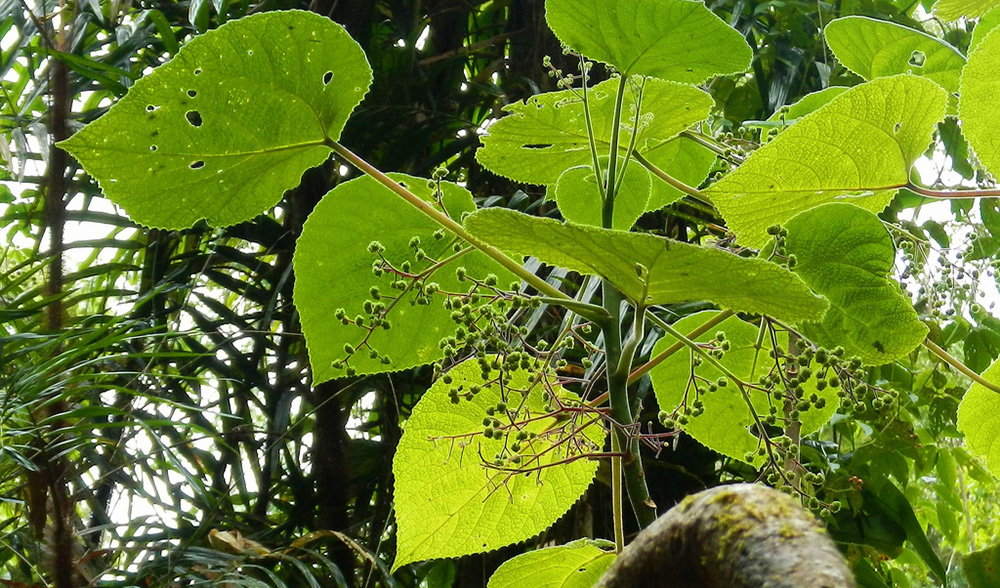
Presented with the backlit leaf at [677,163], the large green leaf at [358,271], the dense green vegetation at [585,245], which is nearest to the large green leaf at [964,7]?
the dense green vegetation at [585,245]

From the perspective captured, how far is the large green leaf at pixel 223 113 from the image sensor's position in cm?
35

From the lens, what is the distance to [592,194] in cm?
40

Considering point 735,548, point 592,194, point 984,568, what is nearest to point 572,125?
point 592,194

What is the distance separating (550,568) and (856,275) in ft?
0.66

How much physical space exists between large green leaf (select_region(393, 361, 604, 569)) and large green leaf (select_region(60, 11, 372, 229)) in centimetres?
14

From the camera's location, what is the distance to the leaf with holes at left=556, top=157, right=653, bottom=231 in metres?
0.40

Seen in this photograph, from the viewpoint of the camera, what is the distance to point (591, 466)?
1.39 feet

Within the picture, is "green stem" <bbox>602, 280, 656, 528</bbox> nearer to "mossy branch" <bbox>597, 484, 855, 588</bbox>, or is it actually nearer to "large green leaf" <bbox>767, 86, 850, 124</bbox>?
"mossy branch" <bbox>597, 484, 855, 588</bbox>

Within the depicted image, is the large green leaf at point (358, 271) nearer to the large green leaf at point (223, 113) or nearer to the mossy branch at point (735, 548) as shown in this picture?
the large green leaf at point (223, 113)

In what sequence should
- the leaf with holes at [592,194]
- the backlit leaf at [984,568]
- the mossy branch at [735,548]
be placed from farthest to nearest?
the backlit leaf at [984,568], the leaf with holes at [592,194], the mossy branch at [735,548]

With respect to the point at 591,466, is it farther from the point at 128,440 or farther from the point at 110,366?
the point at 110,366

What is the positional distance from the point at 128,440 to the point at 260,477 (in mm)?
271

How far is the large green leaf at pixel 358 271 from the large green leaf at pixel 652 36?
0.11 metres

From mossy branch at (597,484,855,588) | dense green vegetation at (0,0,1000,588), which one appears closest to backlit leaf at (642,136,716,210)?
dense green vegetation at (0,0,1000,588)
